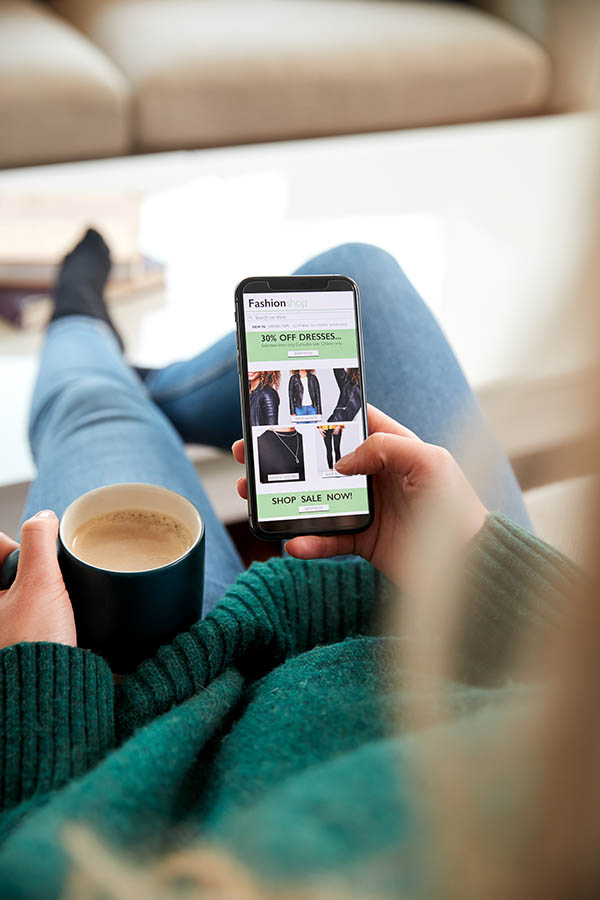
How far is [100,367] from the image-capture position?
32.9 inches

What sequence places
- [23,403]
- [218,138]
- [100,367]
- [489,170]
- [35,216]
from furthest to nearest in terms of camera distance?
1. [218,138]
2. [489,170]
3. [35,216]
4. [23,403]
5. [100,367]

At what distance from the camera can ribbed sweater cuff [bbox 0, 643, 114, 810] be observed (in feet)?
1.25

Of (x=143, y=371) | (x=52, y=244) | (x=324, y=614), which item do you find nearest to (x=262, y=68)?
(x=52, y=244)

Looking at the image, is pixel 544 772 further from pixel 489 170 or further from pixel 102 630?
pixel 489 170

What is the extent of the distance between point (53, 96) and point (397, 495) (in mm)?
1202

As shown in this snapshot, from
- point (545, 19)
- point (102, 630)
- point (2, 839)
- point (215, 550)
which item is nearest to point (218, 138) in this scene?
point (545, 19)

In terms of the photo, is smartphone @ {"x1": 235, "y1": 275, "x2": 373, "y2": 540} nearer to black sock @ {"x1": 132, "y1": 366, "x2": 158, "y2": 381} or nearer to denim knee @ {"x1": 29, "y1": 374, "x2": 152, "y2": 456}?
denim knee @ {"x1": 29, "y1": 374, "x2": 152, "y2": 456}

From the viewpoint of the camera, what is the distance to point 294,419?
21.9 inches

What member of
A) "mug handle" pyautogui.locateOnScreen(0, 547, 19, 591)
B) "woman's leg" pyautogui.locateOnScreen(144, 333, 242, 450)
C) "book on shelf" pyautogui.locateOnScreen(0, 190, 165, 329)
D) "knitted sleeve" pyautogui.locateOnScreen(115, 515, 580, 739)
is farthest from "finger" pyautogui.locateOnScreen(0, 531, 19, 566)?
A: "book on shelf" pyautogui.locateOnScreen(0, 190, 165, 329)

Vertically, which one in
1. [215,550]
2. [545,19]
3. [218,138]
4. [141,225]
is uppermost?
[545,19]

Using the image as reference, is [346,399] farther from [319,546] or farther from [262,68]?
[262,68]

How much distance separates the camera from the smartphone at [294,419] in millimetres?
554

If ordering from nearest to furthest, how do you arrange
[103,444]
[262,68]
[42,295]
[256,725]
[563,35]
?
[256,725] < [103,444] < [42,295] < [262,68] < [563,35]

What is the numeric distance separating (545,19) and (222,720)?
6.34ft
